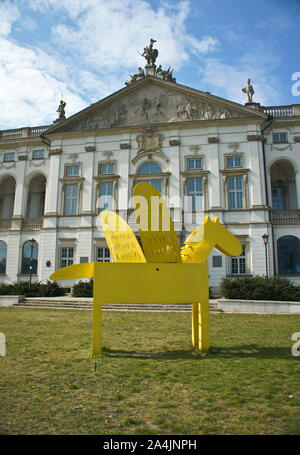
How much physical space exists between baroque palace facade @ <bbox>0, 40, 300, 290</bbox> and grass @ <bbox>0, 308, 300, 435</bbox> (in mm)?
15879

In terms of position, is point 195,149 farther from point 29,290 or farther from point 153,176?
point 29,290

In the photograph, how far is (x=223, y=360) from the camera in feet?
22.7

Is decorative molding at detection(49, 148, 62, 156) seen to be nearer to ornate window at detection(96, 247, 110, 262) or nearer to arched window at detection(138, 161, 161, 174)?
arched window at detection(138, 161, 161, 174)

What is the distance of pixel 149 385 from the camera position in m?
5.40

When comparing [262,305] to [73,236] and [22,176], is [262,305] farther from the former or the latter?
[22,176]

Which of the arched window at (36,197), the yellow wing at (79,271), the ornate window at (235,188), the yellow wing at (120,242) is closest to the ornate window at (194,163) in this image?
the ornate window at (235,188)

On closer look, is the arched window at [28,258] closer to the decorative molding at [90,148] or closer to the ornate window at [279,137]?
the decorative molding at [90,148]

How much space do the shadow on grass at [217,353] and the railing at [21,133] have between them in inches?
1088

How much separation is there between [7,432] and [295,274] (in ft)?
78.4

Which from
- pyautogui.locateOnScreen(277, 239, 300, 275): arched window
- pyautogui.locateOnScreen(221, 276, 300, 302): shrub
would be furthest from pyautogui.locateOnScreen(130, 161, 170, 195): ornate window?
pyautogui.locateOnScreen(221, 276, 300, 302): shrub

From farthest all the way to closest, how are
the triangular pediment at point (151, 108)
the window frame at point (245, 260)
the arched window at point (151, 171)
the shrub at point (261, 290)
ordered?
the triangular pediment at point (151, 108) < the arched window at point (151, 171) < the window frame at point (245, 260) < the shrub at point (261, 290)

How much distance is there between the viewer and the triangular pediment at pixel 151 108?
2675cm

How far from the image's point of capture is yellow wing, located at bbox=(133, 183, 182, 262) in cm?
764

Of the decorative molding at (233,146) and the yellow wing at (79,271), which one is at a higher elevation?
the decorative molding at (233,146)
